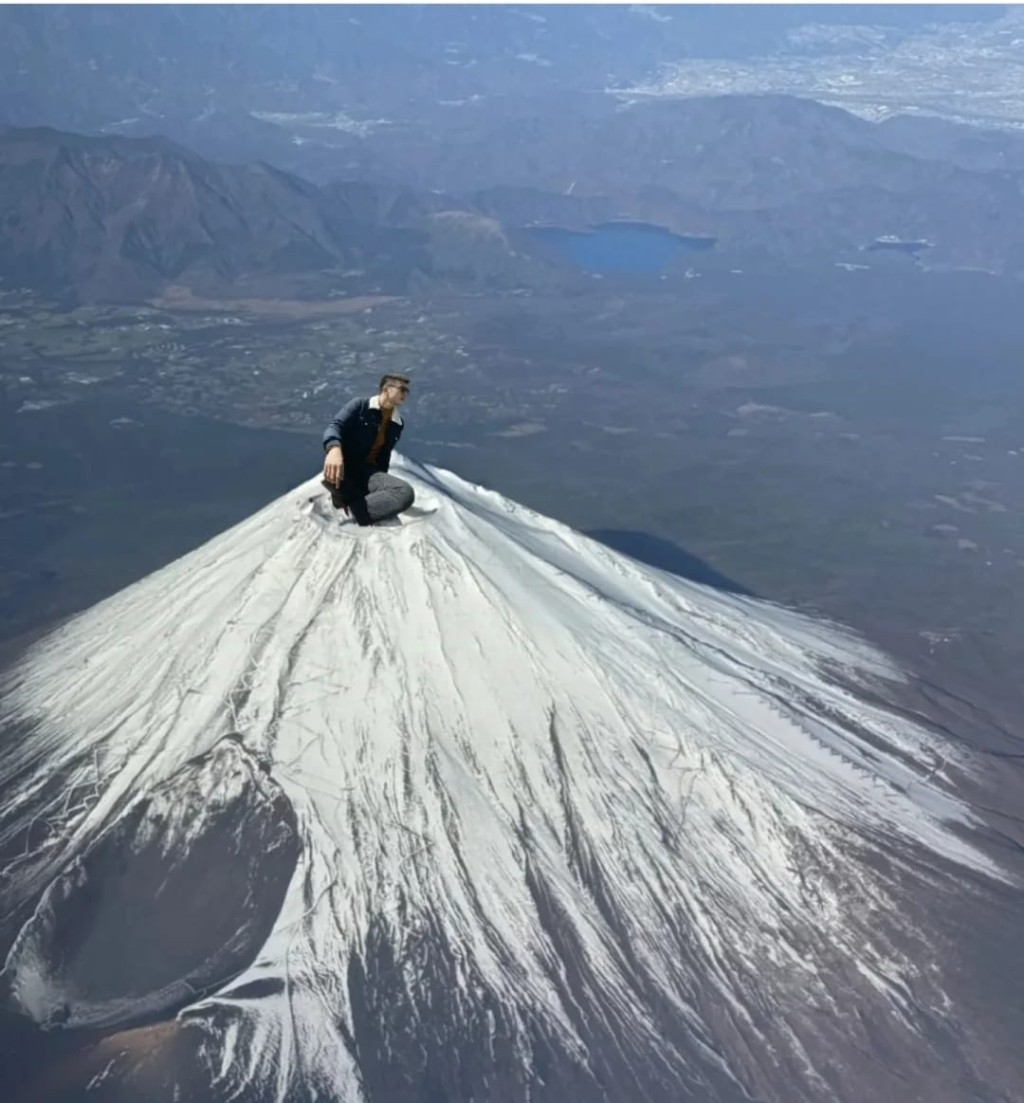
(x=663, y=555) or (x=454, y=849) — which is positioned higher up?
(x=454, y=849)

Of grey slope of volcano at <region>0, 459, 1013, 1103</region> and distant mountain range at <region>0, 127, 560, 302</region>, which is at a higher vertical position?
grey slope of volcano at <region>0, 459, 1013, 1103</region>

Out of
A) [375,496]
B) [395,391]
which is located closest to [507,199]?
[375,496]

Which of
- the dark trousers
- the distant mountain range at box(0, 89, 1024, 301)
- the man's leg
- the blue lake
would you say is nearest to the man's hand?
the dark trousers

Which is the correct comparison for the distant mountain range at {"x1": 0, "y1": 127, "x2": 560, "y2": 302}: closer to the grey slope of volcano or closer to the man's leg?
the grey slope of volcano

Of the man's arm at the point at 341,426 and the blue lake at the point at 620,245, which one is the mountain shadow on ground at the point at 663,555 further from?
the blue lake at the point at 620,245

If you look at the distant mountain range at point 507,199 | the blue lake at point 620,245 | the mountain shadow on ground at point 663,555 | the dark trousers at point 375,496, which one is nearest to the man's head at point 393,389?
the dark trousers at point 375,496

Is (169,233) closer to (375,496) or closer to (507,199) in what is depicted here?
(507,199)

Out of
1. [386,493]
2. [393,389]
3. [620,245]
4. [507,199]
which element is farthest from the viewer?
[507,199]
